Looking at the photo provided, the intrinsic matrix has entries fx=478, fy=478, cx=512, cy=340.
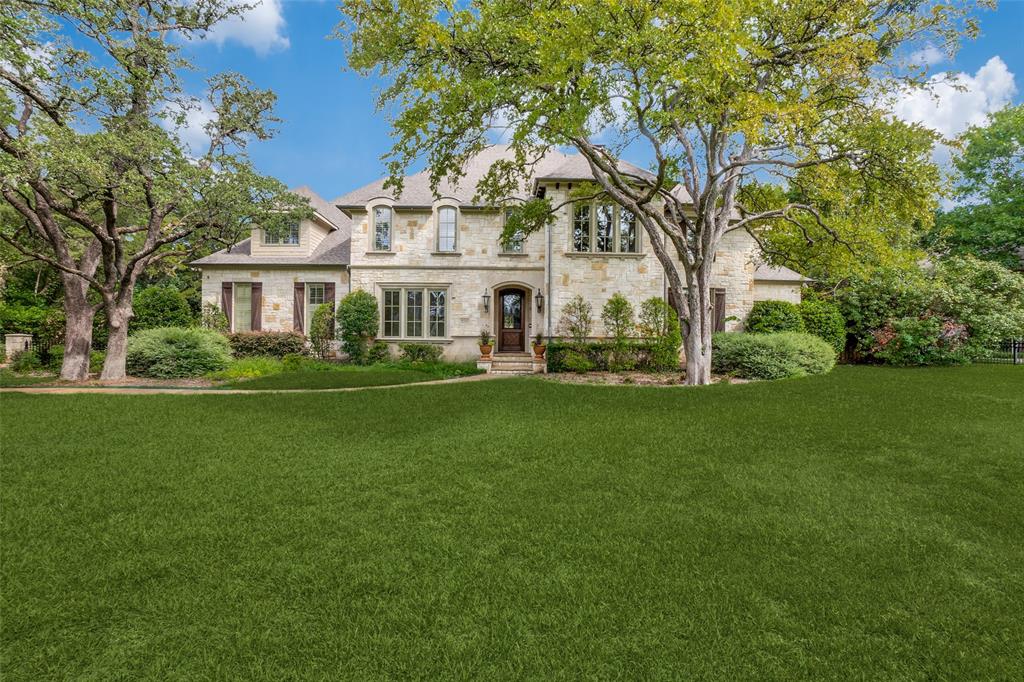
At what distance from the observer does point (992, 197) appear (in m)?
26.0

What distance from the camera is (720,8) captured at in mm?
8594

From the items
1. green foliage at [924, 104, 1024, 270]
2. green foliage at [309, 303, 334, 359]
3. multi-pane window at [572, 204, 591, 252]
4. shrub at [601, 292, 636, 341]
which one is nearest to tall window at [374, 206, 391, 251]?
green foliage at [309, 303, 334, 359]

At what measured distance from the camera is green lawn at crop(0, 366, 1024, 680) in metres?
2.50

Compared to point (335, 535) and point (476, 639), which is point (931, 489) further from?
point (335, 535)

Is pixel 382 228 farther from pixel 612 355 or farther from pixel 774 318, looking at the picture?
pixel 774 318

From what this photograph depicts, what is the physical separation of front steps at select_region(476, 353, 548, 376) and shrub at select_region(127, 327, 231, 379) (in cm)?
790

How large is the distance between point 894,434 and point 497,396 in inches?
246

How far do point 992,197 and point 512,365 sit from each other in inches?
1155

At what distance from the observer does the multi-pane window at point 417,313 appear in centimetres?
1769

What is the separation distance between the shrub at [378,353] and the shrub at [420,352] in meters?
0.50

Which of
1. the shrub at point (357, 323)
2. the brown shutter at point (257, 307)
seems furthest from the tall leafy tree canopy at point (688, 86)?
the brown shutter at point (257, 307)

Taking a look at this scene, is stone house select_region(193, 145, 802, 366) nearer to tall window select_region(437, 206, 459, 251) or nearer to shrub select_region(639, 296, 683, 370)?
tall window select_region(437, 206, 459, 251)

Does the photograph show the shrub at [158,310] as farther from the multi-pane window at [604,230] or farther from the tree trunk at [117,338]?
the multi-pane window at [604,230]

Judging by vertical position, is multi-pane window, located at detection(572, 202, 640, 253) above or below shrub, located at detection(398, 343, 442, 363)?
above
